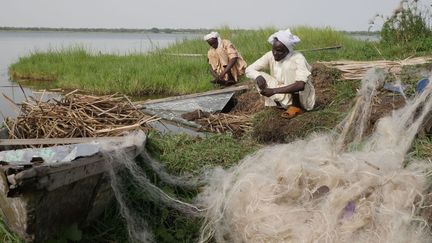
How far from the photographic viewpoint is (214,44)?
8719 mm

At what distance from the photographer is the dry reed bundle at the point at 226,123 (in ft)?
20.2

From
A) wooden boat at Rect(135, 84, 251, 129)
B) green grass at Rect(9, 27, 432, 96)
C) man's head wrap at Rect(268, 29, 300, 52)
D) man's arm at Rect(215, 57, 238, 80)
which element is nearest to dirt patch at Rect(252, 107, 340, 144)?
man's head wrap at Rect(268, 29, 300, 52)

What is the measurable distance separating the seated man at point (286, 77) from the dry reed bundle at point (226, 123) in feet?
1.94

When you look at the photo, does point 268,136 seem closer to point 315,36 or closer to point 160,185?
point 160,185

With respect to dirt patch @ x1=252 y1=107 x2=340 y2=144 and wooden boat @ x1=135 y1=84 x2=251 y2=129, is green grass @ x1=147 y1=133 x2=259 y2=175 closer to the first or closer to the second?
dirt patch @ x1=252 y1=107 x2=340 y2=144

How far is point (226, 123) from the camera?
636cm

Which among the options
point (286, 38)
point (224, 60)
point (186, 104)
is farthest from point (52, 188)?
point (224, 60)

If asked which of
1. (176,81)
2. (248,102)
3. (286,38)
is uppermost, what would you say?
(286,38)

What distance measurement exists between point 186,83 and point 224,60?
Answer: 1.65 m

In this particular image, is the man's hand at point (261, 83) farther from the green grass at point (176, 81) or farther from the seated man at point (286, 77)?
the green grass at point (176, 81)

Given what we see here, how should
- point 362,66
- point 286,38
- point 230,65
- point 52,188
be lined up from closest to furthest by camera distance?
point 52,188 < point 286,38 < point 362,66 < point 230,65

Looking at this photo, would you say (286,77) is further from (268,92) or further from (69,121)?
(69,121)

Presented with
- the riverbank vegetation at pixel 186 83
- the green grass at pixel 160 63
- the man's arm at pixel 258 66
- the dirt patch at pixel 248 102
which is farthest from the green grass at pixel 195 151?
the green grass at pixel 160 63

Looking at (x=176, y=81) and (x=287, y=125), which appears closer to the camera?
(x=287, y=125)
